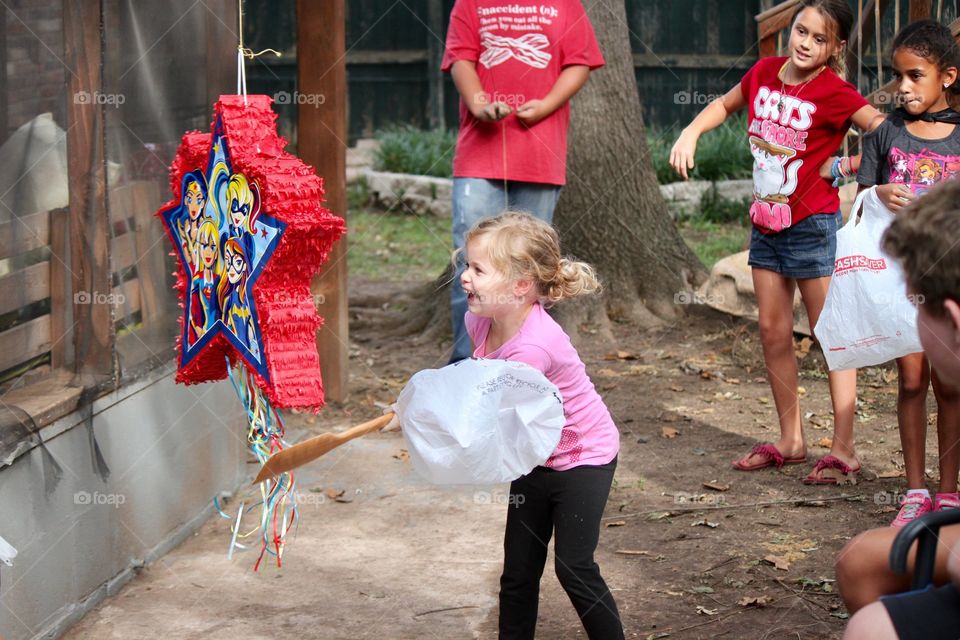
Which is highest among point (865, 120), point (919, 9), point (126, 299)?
point (919, 9)

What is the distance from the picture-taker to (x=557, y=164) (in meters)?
4.60

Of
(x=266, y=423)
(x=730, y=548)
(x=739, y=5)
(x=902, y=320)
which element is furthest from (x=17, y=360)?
(x=739, y=5)

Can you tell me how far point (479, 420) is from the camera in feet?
8.09

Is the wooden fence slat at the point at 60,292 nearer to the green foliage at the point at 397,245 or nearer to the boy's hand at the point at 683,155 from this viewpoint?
the boy's hand at the point at 683,155

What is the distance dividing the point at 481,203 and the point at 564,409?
6.66 feet

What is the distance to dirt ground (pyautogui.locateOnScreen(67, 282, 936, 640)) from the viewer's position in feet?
10.7

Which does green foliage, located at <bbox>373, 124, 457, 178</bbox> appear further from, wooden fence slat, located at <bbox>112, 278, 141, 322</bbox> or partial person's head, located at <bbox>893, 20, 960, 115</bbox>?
partial person's head, located at <bbox>893, 20, 960, 115</bbox>

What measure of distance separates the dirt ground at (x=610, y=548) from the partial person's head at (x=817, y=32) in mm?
1491

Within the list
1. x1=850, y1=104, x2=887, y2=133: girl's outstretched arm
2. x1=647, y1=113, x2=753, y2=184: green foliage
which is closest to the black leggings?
x1=850, y1=104, x2=887, y2=133: girl's outstretched arm

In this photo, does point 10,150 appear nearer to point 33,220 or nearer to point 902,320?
point 33,220

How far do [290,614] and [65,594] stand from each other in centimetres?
61

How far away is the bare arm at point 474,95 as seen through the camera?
4.39 metres

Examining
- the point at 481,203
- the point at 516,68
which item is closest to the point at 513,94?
→ the point at 516,68

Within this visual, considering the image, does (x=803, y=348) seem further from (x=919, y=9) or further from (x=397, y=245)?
(x=397, y=245)
